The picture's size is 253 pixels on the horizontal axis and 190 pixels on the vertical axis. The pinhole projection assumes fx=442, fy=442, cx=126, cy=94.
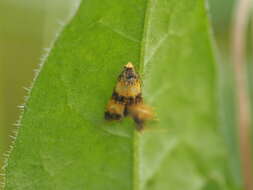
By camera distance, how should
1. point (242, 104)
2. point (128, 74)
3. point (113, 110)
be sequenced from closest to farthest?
1. point (128, 74)
2. point (113, 110)
3. point (242, 104)

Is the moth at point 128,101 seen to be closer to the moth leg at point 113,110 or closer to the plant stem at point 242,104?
the moth leg at point 113,110

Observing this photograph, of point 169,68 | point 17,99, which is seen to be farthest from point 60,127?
Answer: point 17,99

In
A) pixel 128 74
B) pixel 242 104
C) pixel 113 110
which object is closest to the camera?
pixel 128 74

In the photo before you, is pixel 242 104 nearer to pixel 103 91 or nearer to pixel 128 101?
pixel 128 101

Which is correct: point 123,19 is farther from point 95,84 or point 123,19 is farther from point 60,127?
point 60,127

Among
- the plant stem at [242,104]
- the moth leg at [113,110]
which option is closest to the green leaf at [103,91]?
the moth leg at [113,110]

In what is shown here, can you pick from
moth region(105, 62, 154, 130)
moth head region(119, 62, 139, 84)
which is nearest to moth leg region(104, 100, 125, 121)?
moth region(105, 62, 154, 130)

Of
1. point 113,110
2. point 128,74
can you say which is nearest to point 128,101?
point 113,110
